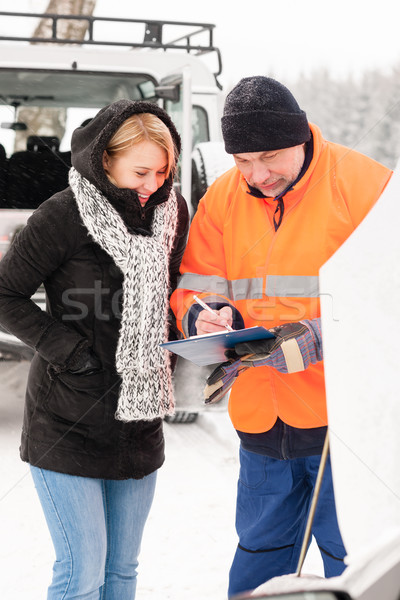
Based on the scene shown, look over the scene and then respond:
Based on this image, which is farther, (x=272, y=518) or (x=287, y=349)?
(x=272, y=518)

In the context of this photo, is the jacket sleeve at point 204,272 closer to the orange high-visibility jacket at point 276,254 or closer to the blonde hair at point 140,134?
the orange high-visibility jacket at point 276,254

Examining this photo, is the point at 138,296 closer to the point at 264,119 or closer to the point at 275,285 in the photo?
the point at 275,285

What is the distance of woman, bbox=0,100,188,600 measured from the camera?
1.74 m

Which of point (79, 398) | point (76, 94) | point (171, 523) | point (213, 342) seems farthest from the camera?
point (76, 94)

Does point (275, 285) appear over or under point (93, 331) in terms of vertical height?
over

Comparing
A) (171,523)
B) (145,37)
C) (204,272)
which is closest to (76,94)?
(145,37)

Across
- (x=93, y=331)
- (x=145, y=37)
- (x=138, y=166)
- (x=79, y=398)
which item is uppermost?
(x=145, y=37)

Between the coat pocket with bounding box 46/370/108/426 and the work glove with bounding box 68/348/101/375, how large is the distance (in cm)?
2

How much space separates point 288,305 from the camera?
1856 mm

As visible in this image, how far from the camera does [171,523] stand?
3.22 m

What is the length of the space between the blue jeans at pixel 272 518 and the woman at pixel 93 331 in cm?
31

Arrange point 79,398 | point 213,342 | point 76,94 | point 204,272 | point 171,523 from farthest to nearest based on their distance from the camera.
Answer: point 76,94 → point 171,523 → point 204,272 → point 79,398 → point 213,342

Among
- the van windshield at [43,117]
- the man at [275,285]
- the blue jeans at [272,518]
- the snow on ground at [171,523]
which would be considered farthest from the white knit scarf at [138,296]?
the van windshield at [43,117]

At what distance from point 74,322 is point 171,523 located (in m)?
1.72
